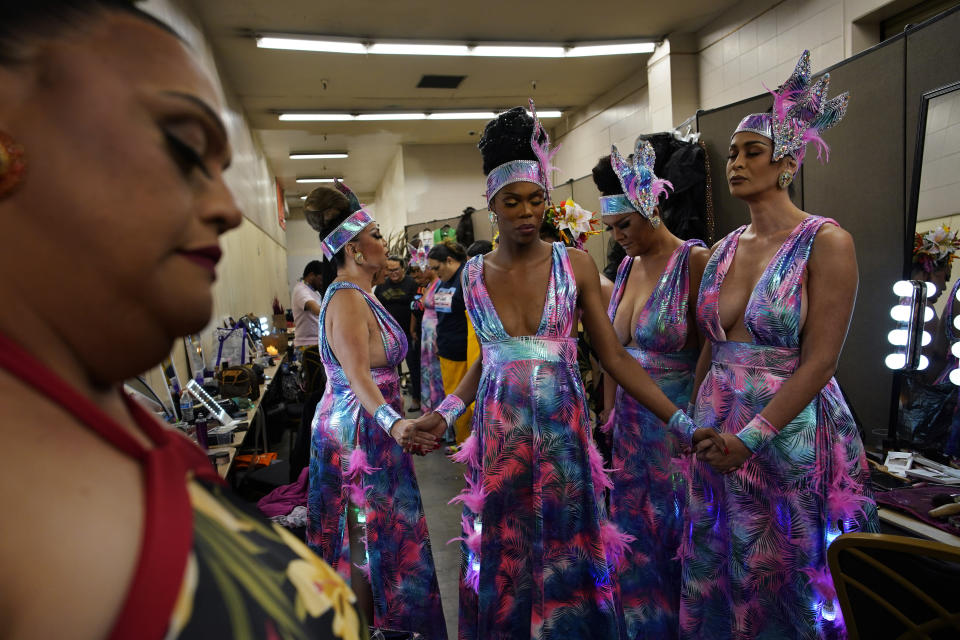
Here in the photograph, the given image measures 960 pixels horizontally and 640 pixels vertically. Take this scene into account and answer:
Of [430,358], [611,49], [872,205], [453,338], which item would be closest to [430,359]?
[430,358]

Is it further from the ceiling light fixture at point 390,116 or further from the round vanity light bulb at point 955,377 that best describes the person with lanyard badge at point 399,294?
the round vanity light bulb at point 955,377

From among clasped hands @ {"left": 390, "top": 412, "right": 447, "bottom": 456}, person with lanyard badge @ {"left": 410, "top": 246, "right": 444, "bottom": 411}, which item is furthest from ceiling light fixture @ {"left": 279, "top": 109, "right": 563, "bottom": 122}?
clasped hands @ {"left": 390, "top": 412, "right": 447, "bottom": 456}

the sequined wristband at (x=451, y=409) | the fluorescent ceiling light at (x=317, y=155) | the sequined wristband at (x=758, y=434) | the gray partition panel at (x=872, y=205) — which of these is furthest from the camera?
the fluorescent ceiling light at (x=317, y=155)

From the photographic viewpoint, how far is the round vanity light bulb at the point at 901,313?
2.76 m

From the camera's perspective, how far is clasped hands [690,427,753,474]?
5.76 ft

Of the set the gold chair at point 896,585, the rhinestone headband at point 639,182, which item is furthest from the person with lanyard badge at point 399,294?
the gold chair at point 896,585

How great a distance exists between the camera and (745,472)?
5.99 ft

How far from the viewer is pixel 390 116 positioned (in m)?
10.2

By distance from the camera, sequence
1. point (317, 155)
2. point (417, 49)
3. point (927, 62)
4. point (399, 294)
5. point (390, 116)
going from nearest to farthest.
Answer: point (927, 62)
point (399, 294)
point (417, 49)
point (390, 116)
point (317, 155)

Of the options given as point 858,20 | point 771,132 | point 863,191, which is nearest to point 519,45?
point 858,20

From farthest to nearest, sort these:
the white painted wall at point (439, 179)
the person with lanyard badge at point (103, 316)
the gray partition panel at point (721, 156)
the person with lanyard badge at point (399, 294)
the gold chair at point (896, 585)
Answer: the white painted wall at point (439, 179) < the person with lanyard badge at point (399, 294) < the gray partition panel at point (721, 156) < the gold chair at point (896, 585) < the person with lanyard badge at point (103, 316)

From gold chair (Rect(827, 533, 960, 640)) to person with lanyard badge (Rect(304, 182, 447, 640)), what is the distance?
1.35 m

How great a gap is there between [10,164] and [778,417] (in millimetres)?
1821

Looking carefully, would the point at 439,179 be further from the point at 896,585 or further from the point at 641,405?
the point at 896,585
